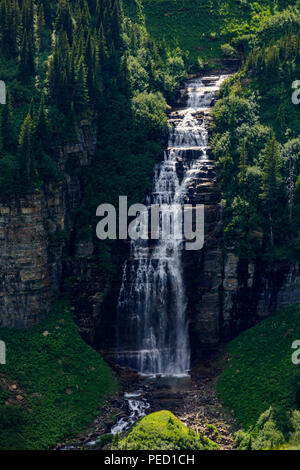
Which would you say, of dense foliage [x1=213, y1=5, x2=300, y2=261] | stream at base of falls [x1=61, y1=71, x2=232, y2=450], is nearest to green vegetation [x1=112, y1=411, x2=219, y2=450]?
stream at base of falls [x1=61, y1=71, x2=232, y2=450]

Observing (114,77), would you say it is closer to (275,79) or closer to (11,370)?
(275,79)

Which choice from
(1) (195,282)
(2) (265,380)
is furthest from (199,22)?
(2) (265,380)

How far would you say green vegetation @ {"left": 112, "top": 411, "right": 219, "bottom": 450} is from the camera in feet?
182

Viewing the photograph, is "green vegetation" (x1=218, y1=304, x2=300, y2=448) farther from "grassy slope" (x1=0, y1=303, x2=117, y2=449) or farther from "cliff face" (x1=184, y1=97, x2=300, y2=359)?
"grassy slope" (x1=0, y1=303, x2=117, y2=449)

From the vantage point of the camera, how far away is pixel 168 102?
98.4m

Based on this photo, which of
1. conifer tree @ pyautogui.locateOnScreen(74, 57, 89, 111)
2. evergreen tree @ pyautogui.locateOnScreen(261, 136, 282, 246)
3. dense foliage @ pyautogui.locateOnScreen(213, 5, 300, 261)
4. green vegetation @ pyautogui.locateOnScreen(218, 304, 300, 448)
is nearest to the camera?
green vegetation @ pyautogui.locateOnScreen(218, 304, 300, 448)

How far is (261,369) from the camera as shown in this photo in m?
68.2

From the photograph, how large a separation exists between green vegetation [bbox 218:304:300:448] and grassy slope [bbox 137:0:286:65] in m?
58.4

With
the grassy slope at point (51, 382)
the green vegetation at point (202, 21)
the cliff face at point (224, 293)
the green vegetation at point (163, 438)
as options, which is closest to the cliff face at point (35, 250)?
the grassy slope at point (51, 382)

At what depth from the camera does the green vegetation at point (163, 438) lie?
5559 cm

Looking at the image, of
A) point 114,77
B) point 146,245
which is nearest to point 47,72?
point 114,77

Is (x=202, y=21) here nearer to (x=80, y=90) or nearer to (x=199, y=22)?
(x=199, y=22)

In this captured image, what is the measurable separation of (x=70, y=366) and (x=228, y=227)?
25778 mm

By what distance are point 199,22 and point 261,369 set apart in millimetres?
78412
